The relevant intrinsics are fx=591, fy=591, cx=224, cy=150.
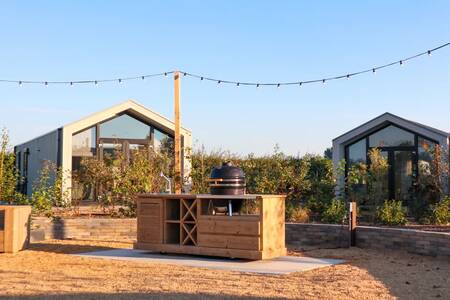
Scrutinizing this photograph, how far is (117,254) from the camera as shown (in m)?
10.5

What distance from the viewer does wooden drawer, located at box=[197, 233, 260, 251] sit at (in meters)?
9.49

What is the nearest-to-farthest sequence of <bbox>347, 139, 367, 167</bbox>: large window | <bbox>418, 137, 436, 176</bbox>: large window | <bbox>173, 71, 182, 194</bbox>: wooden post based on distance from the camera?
<bbox>173, 71, 182, 194</bbox>: wooden post → <bbox>418, 137, 436, 176</bbox>: large window → <bbox>347, 139, 367, 167</bbox>: large window

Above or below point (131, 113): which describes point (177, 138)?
below

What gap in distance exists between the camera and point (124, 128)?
68.8ft

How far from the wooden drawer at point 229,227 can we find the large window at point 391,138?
9309 millimetres

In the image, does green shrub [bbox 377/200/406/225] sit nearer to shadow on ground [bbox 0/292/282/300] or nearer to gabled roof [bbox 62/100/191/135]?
shadow on ground [bbox 0/292/282/300]

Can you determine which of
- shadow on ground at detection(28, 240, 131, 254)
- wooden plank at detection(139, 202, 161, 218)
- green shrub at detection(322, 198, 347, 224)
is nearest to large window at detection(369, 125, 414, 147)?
green shrub at detection(322, 198, 347, 224)

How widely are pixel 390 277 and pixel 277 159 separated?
330 inches

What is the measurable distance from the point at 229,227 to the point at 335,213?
3.85 m

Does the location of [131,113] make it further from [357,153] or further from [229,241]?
[229,241]

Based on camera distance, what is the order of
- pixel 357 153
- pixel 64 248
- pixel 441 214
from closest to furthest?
pixel 64 248 → pixel 441 214 → pixel 357 153

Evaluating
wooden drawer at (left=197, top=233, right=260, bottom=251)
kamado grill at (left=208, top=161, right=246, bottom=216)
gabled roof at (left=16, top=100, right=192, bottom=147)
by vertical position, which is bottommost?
wooden drawer at (left=197, top=233, right=260, bottom=251)

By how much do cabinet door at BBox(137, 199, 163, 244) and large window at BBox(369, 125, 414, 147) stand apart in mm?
9419

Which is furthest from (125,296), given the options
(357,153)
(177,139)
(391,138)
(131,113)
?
(131,113)
